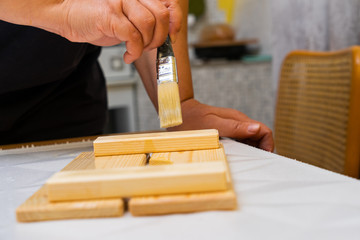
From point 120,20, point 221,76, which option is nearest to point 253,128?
point 120,20

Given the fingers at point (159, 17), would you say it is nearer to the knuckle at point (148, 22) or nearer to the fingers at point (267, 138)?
the knuckle at point (148, 22)

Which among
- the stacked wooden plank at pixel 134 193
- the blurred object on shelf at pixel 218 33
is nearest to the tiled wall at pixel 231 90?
the blurred object on shelf at pixel 218 33

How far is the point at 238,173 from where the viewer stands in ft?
1.42

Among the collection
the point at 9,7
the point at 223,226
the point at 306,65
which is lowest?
the point at 223,226

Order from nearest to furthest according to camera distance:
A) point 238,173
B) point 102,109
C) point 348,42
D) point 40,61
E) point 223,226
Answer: point 223,226
point 238,173
point 40,61
point 102,109
point 348,42

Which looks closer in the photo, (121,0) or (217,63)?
(121,0)

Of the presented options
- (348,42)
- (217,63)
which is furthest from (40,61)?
(217,63)

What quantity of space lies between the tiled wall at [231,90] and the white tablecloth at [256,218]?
1.46m

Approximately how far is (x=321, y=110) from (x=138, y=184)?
815 millimetres

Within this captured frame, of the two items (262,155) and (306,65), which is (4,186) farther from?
(306,65)

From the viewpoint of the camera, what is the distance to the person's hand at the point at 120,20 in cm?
52

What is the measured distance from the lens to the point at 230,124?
661 mm

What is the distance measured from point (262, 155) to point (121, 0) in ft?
0.93

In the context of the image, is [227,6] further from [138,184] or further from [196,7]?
[138,184]
